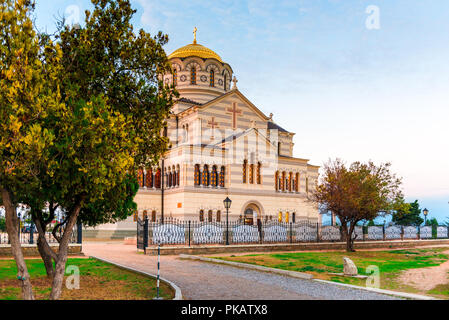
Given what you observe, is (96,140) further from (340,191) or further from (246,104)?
(246,104)

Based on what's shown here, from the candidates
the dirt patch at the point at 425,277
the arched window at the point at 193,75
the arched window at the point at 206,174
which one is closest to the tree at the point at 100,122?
the dirt patch at the point at 425,277

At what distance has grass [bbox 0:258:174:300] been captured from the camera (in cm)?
1056

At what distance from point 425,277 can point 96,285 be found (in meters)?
12.2

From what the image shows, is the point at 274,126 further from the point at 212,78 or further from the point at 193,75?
the point at 193,75

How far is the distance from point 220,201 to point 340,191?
15.6 meters

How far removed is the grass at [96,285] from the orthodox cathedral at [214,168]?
22.9 meters

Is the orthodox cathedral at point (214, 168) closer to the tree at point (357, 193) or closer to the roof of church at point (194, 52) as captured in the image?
the roof of church at point (194, 52)

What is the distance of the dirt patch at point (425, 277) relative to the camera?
46.6 ft

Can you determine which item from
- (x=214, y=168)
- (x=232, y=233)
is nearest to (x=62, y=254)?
(x=232, y=233)

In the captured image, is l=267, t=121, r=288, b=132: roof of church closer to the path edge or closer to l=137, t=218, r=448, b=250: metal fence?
l=137, t=218, r=448, b=250: metal fence

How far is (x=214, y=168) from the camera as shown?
1590 inches

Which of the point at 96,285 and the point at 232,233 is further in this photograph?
the point at 232,233
